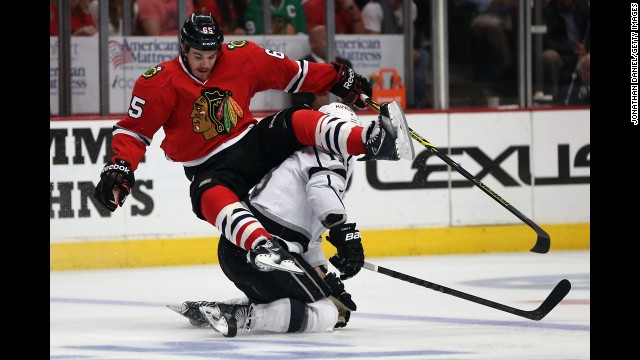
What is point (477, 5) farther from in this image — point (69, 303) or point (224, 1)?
point (69, 303)

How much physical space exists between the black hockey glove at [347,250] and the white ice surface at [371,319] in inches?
10.0

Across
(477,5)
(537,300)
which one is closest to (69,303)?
(537,300)

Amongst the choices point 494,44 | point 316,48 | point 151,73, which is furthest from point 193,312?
point 494,44

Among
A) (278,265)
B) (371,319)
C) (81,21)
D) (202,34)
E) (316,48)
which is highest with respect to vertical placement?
(81,21)

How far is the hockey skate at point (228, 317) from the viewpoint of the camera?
16.9 feet

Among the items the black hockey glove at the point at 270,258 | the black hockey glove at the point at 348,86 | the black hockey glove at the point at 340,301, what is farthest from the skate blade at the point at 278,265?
the black hockey glove at the point at 348,86

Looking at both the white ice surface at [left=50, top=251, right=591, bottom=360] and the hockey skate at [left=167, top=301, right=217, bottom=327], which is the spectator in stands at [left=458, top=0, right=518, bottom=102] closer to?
the white ice surface at [left=50, top=251, right=591, bottom=360]

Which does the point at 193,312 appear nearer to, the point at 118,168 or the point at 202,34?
the point at 118,168

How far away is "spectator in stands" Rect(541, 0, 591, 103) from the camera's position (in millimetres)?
9648

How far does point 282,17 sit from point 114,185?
13.9 feet

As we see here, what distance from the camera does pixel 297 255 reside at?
5340 millimetres

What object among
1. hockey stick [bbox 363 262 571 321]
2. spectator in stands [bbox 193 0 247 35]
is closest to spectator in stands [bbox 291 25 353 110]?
spectator in stands [bbox 193 0 247 35]

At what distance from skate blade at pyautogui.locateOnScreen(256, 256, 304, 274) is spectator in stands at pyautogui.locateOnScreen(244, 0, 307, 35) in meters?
4.42
